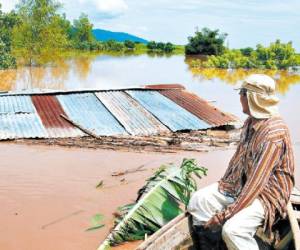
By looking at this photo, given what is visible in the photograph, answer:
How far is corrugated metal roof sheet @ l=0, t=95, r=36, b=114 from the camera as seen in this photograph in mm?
11002

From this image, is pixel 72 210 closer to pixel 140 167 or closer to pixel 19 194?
pixel 19 194

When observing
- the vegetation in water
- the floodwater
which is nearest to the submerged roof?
the floodwater

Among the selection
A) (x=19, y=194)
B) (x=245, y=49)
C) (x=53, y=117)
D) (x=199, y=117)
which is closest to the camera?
(x=19, y=194)

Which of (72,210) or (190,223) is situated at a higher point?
(190,223)

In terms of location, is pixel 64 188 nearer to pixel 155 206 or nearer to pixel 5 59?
pixel 155 206

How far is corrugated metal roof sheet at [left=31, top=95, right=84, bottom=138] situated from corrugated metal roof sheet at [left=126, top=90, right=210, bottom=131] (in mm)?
2296

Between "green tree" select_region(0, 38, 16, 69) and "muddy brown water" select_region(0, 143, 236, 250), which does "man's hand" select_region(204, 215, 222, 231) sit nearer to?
"muddy brown water" select_region(0, 143, 236, 250)

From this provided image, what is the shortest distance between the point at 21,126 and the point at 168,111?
390cm

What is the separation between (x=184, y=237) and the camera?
3.83m

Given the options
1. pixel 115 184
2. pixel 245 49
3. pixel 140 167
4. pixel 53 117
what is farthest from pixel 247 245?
pixel 245 49

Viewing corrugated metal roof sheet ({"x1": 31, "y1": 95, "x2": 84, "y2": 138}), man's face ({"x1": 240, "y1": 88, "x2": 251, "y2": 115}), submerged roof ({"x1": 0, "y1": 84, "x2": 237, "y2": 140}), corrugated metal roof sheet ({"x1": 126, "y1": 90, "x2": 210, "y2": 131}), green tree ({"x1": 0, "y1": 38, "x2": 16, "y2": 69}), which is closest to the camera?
man's face ({"x1": 240, "y1": 88, "x2": 251, "y2": 115})

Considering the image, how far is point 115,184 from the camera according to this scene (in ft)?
25.3

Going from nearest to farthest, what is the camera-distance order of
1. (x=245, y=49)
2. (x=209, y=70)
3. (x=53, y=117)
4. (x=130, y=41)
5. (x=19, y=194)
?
(x=19, y=194) → (x=53, y=117) → (x=209, y=70) → (x=245, y=49) → (x=130, y=41)

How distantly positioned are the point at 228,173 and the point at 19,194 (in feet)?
14.2
